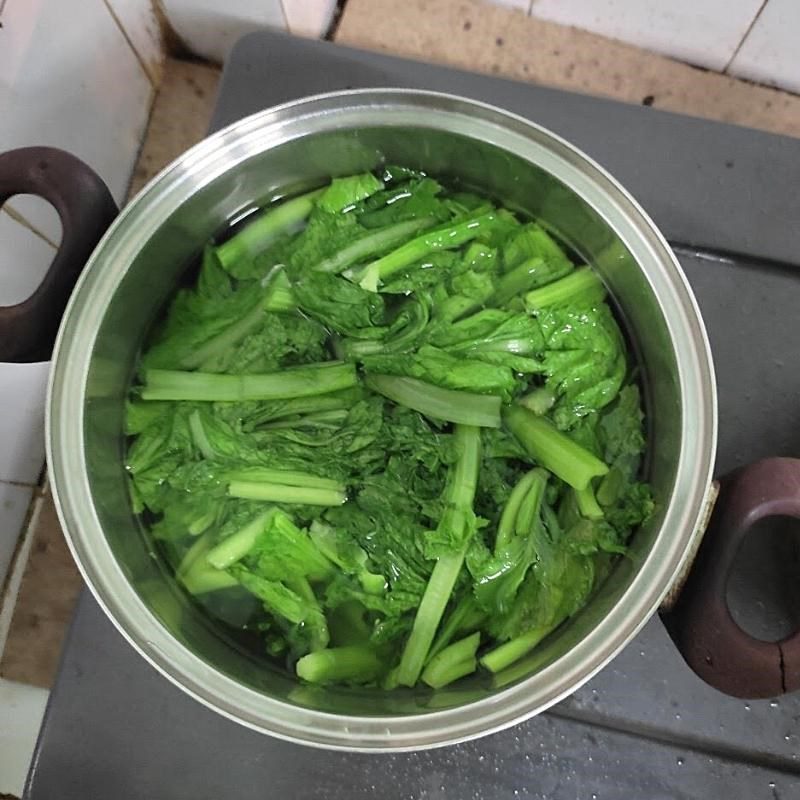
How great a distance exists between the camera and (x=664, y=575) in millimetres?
671

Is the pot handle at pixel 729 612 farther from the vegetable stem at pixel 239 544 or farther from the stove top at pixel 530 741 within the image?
the vegetable stem at pixel 239 544

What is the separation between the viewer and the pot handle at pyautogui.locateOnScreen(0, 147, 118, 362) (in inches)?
26.4

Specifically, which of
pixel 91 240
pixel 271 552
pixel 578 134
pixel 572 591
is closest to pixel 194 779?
pixel 271 552

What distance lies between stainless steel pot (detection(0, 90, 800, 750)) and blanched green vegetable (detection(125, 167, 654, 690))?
0.03m

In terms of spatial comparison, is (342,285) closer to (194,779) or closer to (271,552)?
(271,552)

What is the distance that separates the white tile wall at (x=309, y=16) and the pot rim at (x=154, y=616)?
0.25 meters

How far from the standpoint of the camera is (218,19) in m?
0.99

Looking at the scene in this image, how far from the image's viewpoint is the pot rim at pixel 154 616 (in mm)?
668

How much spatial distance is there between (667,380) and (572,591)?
20cm

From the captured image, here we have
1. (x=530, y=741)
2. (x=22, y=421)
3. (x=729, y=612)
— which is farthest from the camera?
(x=22, y=421)

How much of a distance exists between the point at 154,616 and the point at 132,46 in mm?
679

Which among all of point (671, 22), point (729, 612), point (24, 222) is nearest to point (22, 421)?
point (24, 222)

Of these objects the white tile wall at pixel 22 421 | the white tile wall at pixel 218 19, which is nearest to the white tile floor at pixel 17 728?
the white tile wall at pixel 22 421

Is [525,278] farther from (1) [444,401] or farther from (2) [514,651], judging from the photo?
(2) [514,651]
